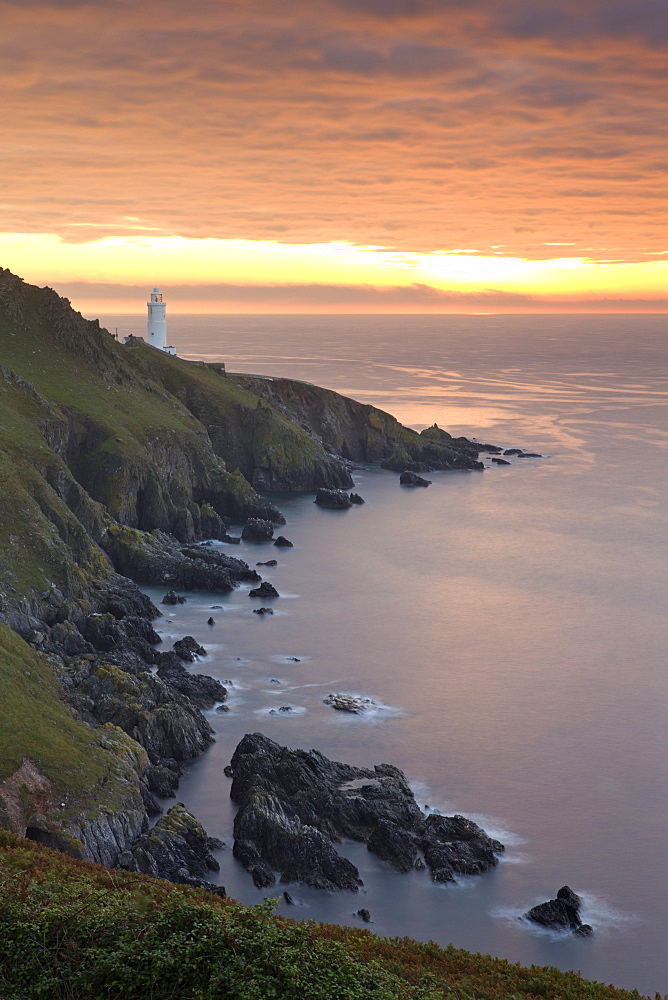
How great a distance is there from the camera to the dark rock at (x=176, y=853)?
44.6m

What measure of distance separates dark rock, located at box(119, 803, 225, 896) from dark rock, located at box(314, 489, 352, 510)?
299 ft

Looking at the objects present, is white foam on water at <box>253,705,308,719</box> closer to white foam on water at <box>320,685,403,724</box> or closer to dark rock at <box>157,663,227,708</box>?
white foam on water at <box>320,685,403,724</box>

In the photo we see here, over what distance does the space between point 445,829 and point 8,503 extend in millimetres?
49294

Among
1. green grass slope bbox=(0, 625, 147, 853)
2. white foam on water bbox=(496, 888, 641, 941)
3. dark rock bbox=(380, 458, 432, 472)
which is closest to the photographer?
white foam on water bbox=(496, 888, 641, 941)

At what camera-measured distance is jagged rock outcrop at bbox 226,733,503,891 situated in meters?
48.0

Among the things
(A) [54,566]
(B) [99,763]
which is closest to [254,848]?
(B) [99,763]

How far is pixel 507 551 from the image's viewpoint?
118188mm

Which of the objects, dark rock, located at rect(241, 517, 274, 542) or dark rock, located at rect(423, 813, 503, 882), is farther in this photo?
dark rock, located at rect(241, 517, 274, 542)

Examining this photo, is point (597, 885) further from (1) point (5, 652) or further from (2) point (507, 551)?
(2) point (507, 551)

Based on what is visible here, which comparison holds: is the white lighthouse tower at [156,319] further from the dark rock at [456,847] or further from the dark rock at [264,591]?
the dark rock at [456,847]

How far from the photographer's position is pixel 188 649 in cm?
7519

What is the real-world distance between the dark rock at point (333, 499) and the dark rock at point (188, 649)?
64387 millimetres

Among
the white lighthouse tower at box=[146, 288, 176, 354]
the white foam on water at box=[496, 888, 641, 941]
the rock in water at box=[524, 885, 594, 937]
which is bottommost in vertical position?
the white foam on water at box=[496, 888, 641, 941]

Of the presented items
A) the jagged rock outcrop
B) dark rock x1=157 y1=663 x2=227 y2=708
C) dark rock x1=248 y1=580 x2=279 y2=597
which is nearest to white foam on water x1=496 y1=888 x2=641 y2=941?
the jagged rock outcrop
